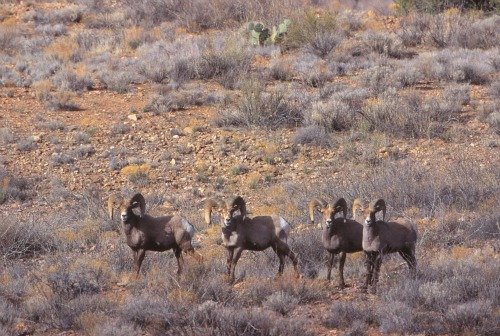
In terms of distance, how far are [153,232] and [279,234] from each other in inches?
57.4

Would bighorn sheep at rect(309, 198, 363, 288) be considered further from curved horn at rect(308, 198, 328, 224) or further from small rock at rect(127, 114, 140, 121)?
small rock at rect(127, 114, 140, 121)

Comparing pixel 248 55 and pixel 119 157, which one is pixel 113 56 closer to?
pixel 248 55

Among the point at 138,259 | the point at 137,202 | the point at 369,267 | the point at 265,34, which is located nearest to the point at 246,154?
the point at 137,202

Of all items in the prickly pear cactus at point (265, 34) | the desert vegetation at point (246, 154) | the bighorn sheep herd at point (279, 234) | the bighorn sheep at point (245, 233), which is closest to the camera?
the desert vegetation at point (246, 154)

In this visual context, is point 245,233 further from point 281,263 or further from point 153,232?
point 153,232

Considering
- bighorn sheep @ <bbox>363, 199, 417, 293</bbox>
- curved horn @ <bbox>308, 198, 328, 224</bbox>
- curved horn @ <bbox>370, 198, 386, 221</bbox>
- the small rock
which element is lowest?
the small rock

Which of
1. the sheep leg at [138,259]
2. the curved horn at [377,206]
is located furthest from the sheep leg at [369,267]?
the sheep leg at [138,259]

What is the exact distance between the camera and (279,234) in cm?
1029

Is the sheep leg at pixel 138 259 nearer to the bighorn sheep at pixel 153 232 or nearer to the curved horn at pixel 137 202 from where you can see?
the bighorn sheep at pixel 153 232

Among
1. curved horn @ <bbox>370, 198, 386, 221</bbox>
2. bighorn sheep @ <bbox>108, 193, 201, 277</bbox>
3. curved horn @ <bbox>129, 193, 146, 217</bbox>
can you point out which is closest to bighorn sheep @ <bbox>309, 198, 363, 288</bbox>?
curved horn @ <bbox>370, 198, 386, 221</bbox>

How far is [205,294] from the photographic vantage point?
9.46 m

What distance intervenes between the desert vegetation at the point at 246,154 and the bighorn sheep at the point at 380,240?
0.21 metres

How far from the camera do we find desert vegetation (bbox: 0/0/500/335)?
945 cm

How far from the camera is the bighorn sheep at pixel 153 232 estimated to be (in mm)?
10379
